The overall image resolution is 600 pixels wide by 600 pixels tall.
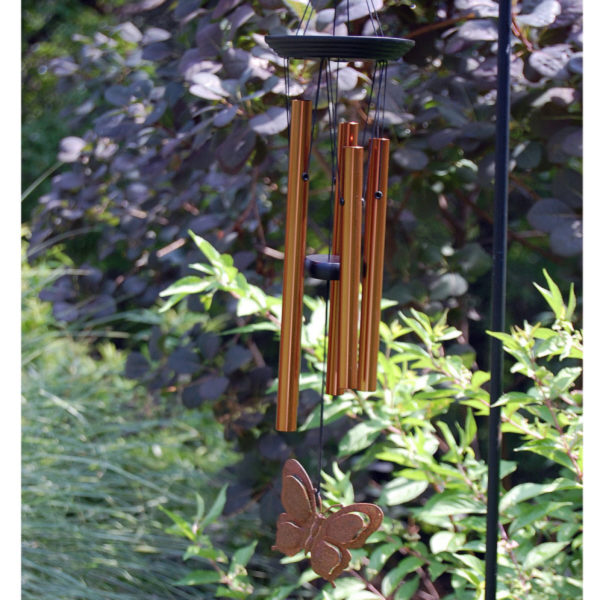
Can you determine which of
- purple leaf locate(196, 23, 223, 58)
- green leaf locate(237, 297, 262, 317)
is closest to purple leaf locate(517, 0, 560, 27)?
purple leaf locate(196, 23, 223, 58)

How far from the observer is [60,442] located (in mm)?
2602

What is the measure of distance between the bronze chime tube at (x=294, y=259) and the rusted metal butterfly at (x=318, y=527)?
0.12m

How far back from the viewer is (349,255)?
1.21 m

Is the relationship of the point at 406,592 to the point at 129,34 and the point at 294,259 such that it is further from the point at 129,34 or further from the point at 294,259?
the point at 129,34

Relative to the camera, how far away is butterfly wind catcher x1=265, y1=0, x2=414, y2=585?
1215 mm

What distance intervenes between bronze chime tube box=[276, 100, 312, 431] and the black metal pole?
0.36 metres

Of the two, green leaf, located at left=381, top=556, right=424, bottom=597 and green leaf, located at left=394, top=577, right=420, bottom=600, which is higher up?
green leaf, located at left=381, top=556, right=424, bottom=597

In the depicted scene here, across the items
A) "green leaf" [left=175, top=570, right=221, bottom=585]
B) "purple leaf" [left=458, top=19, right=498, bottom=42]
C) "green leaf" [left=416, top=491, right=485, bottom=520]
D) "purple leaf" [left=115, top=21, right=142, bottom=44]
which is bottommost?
"green leaf" [left=175, top=570, right=221, bottom=585]

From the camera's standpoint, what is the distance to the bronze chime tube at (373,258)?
1.27 m

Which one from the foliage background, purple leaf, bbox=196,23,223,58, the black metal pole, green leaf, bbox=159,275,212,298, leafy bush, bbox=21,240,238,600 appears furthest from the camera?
leafy bush, bbox=21,240,238,600

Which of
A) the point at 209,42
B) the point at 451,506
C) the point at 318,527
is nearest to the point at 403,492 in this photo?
the point at 451,506

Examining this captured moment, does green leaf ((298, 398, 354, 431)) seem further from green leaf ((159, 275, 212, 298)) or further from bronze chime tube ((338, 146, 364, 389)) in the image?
bronze chime tube ((338, 146, 364, 389))
